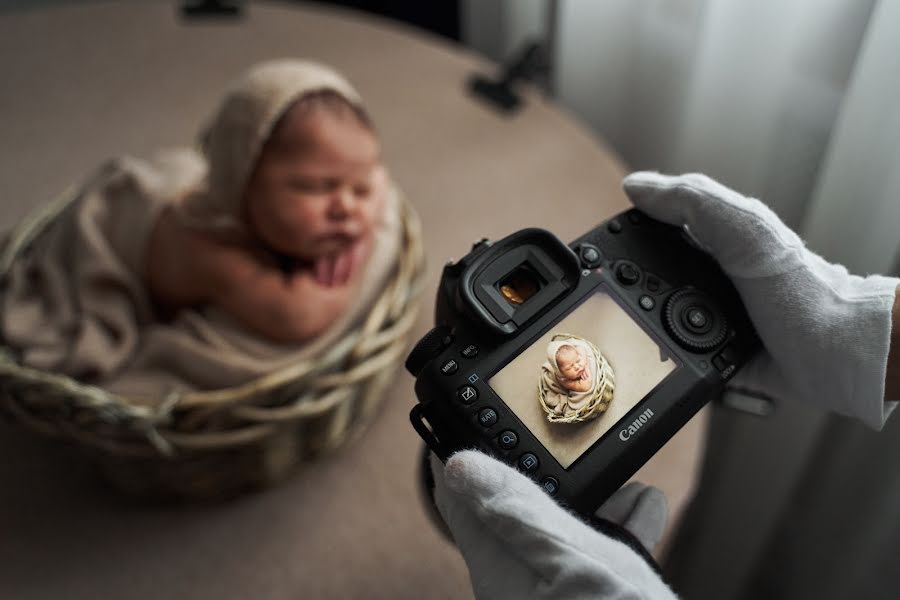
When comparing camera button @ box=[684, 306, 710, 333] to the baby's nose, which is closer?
camera button @ box=[684, 306, 710, 333]

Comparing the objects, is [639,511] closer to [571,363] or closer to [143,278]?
[571,363]

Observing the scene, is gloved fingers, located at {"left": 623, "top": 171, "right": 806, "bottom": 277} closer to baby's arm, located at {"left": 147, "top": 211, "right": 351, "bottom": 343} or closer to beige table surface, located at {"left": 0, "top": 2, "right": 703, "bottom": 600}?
beige table surface, located at {"left": 0, "top": 2, "right": 703, "bottom": 600}

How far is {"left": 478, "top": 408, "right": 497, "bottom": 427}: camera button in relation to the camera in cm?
30

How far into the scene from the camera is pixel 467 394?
30 cm

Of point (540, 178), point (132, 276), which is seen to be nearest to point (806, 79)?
point (540, 178)

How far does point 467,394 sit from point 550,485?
46 millimetres

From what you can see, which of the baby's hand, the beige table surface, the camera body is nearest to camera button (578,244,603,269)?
the camera body

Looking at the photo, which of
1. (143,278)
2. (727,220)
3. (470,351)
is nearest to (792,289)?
(727,220)

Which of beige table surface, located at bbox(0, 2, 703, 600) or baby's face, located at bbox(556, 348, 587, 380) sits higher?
baby's face, located at bbox(556, 348, 587, 380)

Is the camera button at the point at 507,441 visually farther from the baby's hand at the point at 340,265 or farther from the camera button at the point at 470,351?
the baby's hand at the point at 340,265

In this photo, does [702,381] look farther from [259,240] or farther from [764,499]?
[764,499]

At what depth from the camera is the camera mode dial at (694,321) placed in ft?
1.08

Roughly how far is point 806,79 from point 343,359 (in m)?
0.34

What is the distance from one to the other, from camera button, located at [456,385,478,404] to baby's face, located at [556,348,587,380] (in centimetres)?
3
